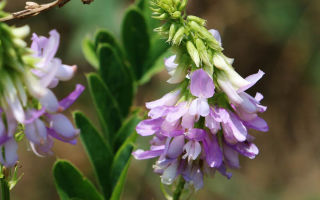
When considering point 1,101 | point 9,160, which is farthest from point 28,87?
point 9,160

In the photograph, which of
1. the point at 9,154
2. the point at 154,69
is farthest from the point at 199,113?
the point at 154,69

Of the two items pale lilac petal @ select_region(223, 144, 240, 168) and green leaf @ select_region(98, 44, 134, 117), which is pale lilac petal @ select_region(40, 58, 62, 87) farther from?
green leaf @ select_region(98, 44, 134, 117)

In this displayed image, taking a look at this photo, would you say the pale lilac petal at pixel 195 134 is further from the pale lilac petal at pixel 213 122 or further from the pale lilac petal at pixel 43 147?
the pale lilac petal at pixel 43 147

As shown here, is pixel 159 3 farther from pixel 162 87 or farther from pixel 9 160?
pixel 162 87

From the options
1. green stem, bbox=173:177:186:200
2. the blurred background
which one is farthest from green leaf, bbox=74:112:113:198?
the blurred background

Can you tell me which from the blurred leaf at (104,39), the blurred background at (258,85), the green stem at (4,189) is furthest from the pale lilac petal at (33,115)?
the blurred background at (258,85)
